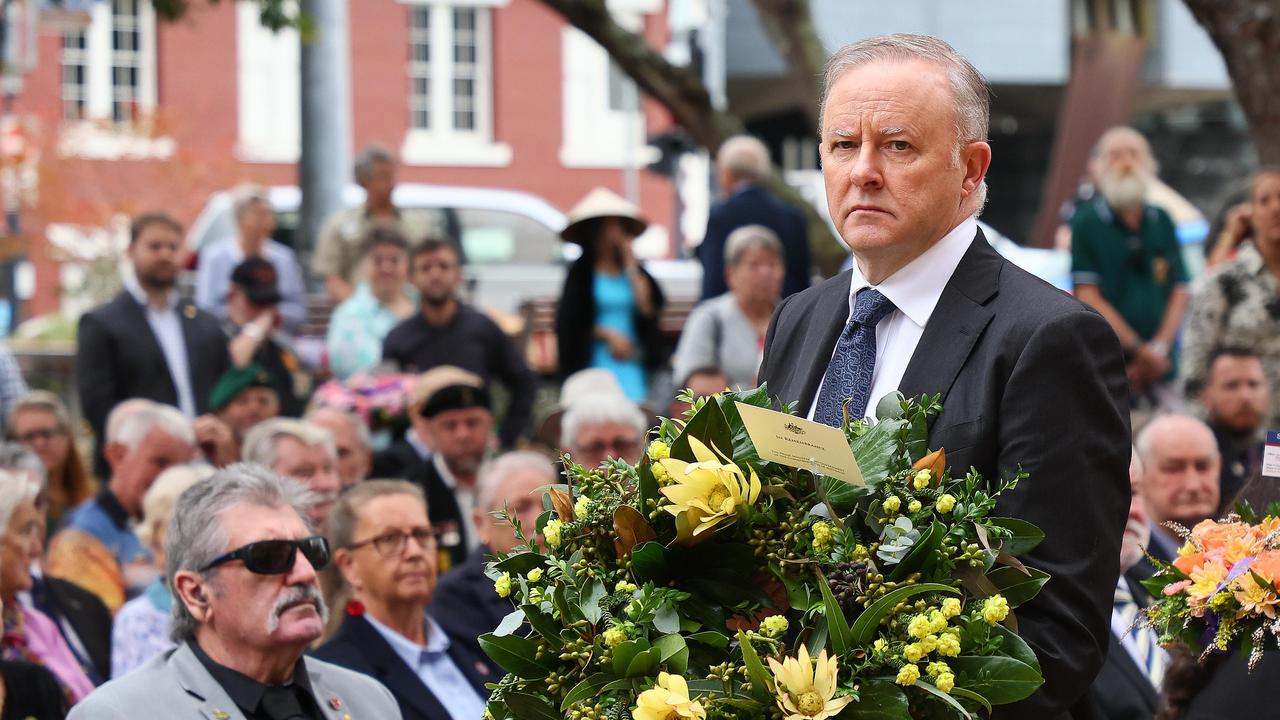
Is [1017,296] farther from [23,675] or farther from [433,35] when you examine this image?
[433,35]

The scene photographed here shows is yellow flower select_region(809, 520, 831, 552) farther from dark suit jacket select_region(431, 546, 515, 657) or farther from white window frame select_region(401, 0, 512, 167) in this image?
white window frame select_region(401, 0, 512, 167)

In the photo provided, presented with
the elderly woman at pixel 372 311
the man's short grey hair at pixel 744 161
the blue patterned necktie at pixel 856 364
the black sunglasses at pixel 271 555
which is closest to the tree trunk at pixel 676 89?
the man's short grey hair at pixel 744 161

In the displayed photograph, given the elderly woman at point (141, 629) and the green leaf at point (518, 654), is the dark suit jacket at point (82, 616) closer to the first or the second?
the elderly woman at point (141, 629)

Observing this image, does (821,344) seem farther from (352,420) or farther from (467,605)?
(352,420)

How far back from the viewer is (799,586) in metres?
2.66

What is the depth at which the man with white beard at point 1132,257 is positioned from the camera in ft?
33.1

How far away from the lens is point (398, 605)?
587 cm

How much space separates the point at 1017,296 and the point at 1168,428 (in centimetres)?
427

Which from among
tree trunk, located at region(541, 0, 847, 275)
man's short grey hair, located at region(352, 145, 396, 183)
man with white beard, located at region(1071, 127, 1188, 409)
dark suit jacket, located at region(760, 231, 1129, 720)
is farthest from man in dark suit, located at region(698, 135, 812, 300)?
dark suit jacket, located at region(760, 231, 1129, 720)

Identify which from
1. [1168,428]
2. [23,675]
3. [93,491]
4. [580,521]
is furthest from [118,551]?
[580,521]

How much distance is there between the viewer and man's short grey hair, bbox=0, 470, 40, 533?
5.79m

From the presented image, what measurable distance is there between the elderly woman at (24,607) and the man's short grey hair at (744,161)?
206 inches

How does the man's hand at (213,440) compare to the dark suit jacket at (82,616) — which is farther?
the man's hand at (213,440)

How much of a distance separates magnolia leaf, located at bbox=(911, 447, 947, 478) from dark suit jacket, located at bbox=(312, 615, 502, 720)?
3.22 meters
